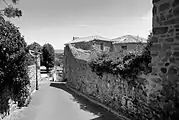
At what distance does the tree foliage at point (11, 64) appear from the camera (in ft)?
18.5

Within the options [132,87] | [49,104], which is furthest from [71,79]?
[132,87]

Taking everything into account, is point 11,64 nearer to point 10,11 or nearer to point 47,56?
point 10,11

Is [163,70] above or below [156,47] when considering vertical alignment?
below

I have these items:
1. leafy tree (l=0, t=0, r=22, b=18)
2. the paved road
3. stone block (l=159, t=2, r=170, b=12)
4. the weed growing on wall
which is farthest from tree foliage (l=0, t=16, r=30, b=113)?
stone block (l=159, t=2, r=170, b=12)

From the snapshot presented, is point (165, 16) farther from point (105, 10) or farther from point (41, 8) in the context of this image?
point (41, 8)

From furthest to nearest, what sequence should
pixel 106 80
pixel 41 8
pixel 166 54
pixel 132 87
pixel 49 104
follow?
1. pixel 41 8
2. pixel 49 104
3. pixel 106 80
4. pixel 132 87
5. pixel 166 54

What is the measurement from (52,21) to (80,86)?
6.96 meters

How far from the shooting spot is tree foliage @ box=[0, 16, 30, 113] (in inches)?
222

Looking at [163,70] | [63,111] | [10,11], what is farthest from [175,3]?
[63,111]

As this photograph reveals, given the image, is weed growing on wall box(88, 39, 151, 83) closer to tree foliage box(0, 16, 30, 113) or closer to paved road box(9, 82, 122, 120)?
paved road box(9, 82, 122, 120)

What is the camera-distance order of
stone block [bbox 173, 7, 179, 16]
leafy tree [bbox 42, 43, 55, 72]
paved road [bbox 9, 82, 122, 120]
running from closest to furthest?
stone block [bbox 173, 7, 179, 16] → paved road [bbox 9, 82, 122, 120] → leafy tree [bbox 42, 43, 55, 72]

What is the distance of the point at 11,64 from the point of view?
19.9ft

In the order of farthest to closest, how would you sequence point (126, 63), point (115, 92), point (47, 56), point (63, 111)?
1. point (47, 56)
2. point (63, 111)
3. point (115, 92)
4. point (126, 63)

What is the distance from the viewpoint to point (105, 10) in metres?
11.3
